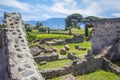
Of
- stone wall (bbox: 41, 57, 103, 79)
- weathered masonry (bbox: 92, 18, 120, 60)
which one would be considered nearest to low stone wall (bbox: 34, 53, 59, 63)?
weathered masonry (bbox: 92, 18, 120, 60)

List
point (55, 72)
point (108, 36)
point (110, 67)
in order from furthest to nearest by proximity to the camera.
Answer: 1. point (108, 36)
2. point (110, 67)
3. point (55, 72)

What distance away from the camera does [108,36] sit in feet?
84.1

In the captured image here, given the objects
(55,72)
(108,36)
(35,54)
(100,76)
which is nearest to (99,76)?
Answer: (100,76)

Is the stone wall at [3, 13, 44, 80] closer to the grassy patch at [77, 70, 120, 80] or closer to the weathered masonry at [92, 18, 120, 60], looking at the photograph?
the grassy patch at [77, 70, 120, 80]

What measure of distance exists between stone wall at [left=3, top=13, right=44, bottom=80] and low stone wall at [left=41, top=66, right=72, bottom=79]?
30.1 feet

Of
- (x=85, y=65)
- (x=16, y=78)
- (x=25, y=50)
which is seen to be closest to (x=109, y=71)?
(x=85, y=65)

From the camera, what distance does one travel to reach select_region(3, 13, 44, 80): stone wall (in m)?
5.69

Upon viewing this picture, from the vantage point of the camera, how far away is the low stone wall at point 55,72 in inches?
711

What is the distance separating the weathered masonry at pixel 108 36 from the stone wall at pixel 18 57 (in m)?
15.5

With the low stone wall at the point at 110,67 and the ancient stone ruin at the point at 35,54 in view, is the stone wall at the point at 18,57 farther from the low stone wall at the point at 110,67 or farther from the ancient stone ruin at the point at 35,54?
the low stone wall at the point at 110,67

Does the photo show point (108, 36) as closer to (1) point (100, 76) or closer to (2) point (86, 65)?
(2) point (86, 65)

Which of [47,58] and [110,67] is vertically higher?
[110,67]

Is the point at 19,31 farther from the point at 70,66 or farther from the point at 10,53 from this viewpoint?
the point at 70,66

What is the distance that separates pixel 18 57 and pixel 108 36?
20152mm
